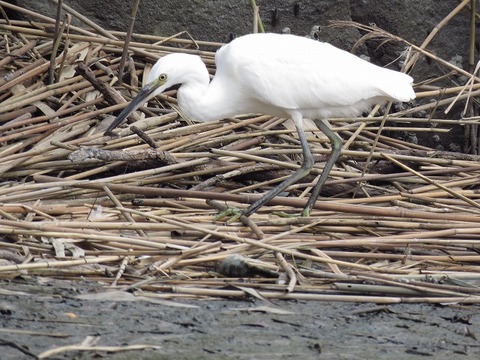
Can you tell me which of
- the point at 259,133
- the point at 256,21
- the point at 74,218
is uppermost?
the point at 256,21

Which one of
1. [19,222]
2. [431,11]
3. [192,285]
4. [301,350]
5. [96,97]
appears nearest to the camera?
[301,350]

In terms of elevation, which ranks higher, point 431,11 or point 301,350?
point 431,11

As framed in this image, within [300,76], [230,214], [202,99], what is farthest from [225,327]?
[300,76]

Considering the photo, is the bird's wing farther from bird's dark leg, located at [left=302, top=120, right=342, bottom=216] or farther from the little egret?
bird's dark leg, located at [left=302, top=120, right=342, bottom=216]

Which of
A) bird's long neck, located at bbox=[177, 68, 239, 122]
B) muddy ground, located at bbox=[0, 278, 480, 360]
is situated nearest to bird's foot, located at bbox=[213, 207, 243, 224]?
bird's long neck, located at bbox=[177, 68, 239, 122]

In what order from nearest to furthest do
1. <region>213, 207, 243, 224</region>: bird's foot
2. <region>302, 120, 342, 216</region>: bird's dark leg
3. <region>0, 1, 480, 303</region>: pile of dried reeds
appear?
1. <region>0, 1, 480, 303</region>: pile of dried reeds
2. <region>213, 207, 243, 224</region>: bird's foot
3. <region>302, 120, 342, 216</region>: bird's dark leg

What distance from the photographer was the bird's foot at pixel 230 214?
5449mm

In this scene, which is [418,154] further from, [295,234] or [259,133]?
[295,234]

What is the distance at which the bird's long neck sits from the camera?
570 centimetres

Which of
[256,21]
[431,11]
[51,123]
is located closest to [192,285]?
[51,123]

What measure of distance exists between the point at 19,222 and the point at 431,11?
3.99 m

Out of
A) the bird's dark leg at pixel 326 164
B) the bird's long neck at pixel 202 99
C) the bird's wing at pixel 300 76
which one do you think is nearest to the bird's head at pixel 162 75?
the bird's long neck at pixel 202 99

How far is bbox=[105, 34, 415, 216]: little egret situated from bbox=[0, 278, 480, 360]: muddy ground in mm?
1349

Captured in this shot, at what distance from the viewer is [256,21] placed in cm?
686
